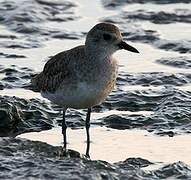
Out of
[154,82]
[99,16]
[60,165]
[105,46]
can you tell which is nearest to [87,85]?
[105,46]

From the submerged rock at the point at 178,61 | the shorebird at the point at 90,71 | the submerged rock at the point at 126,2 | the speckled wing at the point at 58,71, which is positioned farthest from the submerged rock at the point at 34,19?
the shorebird at the point at 90,71

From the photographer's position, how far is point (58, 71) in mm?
10281

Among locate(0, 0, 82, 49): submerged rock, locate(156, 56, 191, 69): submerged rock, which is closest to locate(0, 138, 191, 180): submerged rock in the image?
locate(156, 56, 191, 69): submerged rock

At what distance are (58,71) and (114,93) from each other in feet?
6.64

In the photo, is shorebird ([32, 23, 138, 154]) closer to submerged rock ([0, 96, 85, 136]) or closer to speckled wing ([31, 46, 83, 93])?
speckled wing ([31, 46, 83, 93])

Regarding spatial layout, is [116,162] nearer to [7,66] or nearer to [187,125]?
[187,125]

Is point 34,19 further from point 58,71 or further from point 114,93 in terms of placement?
point 58,71

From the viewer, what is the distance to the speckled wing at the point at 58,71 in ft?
33.2

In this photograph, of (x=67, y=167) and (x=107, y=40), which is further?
(x=107, y=40)

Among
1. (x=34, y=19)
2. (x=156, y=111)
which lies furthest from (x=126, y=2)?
(x=156, y=111)

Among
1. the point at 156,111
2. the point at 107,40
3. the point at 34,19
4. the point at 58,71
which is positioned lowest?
the point at 156,111

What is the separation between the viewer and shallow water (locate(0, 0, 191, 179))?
9.12 m

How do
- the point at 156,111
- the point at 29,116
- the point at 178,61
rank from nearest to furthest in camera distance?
1. the point at 29,116
2. the point at 156,111
3. the point at 178,61

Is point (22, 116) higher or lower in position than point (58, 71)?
lower
